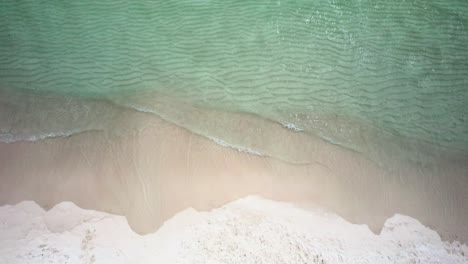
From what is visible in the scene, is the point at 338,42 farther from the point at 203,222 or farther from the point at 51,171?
the point at 51,171

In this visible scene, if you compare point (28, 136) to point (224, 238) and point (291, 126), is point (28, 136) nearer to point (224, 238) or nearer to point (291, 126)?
point (224, 238)

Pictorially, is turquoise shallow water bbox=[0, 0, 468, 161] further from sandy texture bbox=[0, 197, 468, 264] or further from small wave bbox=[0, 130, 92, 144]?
sandy texture bbox=[0, 197, 468, 264]

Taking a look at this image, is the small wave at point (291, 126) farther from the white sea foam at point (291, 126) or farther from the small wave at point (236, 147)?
the small wave at point (236, 147)

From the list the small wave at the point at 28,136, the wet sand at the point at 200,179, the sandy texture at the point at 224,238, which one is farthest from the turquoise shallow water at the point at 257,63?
the sandy texture at the point at 224,238

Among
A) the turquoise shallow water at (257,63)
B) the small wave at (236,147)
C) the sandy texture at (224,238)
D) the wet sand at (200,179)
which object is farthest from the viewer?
the turquoise shallow water at (257,63)

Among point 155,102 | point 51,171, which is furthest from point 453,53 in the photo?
point 51,171

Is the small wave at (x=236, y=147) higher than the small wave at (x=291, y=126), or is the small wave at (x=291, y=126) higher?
the small wave at (x=291, y=126)

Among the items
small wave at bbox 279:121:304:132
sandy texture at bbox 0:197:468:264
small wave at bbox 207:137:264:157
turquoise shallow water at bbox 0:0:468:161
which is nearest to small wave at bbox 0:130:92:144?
turquoise shallow water at bbox 0:0:468:161
